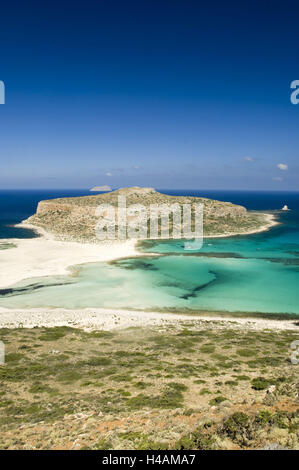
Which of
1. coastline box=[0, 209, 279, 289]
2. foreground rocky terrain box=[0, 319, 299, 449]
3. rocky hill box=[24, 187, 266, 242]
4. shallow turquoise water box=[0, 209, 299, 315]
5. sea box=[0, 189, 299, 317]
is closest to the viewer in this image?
foreground rocky terrain box=[0, 319, 299, 449]

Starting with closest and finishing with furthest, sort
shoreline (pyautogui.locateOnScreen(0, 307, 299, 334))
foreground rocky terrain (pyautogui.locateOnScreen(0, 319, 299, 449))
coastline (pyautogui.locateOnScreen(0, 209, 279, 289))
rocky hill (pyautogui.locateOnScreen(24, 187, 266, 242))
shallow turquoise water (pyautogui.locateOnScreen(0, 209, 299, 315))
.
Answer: foreground rocky terrain (pyautogui.locateOnScreen(0, 319, 299, 449)) < shoreline (pyautogui.locateOnScreen(0, 307, 299, 334)) < shallow turquoise water (pyautogui.locateOnScreen(0, 209, 299, 315)) < coastline (pyautogui.locateOnScreen(0, 209, 279, 289)) < rocky hill (pyautogui.locateOnScreen(24, 187, 266, 242))

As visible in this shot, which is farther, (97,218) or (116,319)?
(97,218)

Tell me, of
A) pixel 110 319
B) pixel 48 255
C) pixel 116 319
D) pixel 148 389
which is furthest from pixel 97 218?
pixel 148 389

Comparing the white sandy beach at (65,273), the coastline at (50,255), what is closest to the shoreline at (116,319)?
the white sandy beach at (65,273)

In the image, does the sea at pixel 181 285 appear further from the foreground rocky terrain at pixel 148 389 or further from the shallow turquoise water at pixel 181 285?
the foreground rocky terrain at pixel 148 389

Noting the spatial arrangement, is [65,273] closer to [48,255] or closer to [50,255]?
[50,255]

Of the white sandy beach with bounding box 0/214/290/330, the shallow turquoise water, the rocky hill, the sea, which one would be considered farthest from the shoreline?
the rocky hill

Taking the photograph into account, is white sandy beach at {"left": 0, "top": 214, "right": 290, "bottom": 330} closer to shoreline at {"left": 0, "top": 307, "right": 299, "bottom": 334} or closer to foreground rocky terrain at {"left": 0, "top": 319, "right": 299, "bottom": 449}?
shoreline at {"left": 0, "top": 307, "right": 299, "bottom": 334}
